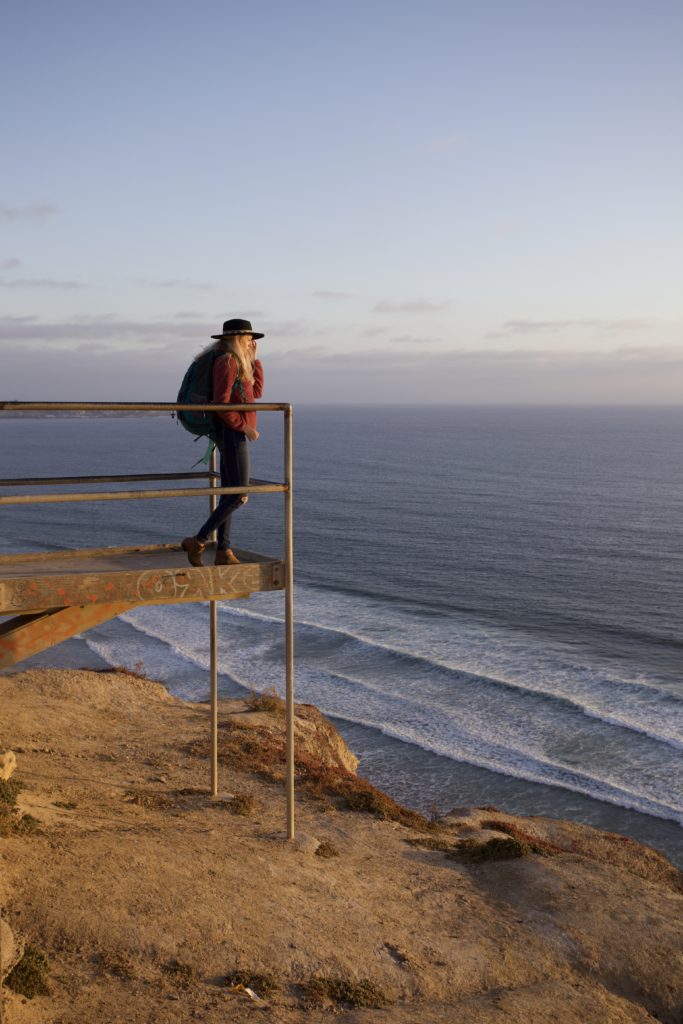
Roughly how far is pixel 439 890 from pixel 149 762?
7957 mm

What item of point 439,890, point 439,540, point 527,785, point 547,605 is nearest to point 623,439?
point 439,540

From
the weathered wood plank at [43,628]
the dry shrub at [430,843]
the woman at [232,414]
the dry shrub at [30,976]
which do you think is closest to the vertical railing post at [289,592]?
the woman at [232,414]

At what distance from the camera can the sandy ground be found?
31.0 feet

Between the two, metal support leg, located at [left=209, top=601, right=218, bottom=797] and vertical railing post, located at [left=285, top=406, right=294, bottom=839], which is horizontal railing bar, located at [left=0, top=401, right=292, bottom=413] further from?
metal support leg, located at [left=209, top=601, right=218, bottom=797]

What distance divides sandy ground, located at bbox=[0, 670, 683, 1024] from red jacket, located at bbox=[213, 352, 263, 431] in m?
6.19

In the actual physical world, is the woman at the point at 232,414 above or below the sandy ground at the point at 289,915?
above

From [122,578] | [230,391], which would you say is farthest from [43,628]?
[230,391]

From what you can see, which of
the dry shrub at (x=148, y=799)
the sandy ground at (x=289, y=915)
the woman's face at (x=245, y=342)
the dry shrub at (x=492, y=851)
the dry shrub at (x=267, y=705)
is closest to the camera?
the sandy ground at (x=289, y=915)

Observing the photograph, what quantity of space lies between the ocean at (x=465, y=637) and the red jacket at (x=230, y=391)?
1752 centimetres

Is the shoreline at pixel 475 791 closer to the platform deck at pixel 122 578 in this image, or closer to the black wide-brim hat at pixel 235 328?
the platform deck at pixel 122 578

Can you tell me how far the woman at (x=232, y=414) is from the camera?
9531 mm

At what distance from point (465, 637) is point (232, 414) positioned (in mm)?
31958

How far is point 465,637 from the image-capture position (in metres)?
40.0

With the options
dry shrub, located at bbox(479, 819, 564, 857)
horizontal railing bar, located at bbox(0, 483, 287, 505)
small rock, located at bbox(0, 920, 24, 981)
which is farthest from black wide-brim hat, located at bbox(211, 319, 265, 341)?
dry shrub, located at bbox(479, 819, 564, 857)
